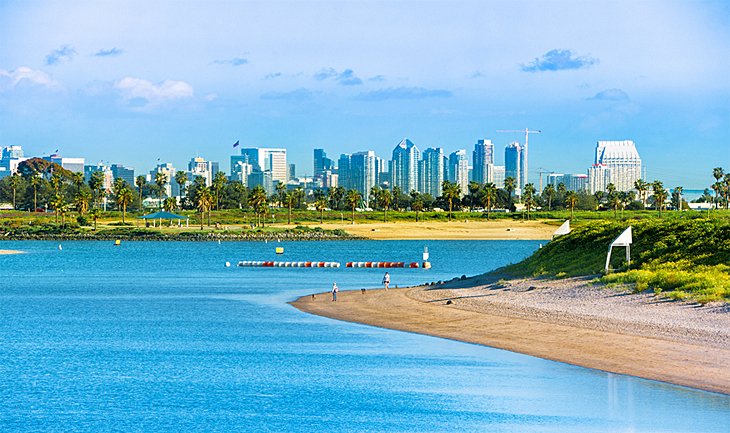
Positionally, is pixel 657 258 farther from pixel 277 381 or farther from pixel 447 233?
pixel 447 233

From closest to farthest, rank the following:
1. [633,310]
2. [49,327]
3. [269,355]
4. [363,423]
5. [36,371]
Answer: [363,423] → [36,371] → [269,355] → [633,310] → [49,327]

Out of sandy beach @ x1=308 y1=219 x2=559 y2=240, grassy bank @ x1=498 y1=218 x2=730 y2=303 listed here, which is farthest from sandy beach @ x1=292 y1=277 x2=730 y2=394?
sandy beach @ x1=308 y1=219 x2=559 y2=240

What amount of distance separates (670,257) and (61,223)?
528 ft

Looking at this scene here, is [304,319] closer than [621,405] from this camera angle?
A: No

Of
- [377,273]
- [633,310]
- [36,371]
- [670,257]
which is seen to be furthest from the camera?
[377,273]

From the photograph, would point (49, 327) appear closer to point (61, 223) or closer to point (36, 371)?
point (36, 371)

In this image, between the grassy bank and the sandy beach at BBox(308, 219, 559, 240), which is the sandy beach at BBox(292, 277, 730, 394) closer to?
the grassy bank

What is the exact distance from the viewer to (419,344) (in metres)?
43.2

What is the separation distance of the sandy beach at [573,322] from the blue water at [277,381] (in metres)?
1.22

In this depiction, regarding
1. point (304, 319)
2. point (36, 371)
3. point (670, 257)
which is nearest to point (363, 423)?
point (36, 371)

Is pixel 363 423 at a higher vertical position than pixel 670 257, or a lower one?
lower

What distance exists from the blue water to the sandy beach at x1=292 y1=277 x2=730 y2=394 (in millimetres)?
1221

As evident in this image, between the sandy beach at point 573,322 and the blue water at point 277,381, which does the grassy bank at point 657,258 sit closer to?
the sandy beach at point 573,322

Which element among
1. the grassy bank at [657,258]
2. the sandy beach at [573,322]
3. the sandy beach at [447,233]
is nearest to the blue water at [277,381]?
the sandy beach at [573,322]
